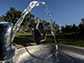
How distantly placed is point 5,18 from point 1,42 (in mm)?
18356

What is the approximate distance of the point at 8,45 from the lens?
497 millimetres

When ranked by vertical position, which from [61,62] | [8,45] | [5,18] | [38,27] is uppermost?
[5,18]

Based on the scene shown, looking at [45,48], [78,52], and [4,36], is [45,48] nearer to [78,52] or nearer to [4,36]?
[78,52]

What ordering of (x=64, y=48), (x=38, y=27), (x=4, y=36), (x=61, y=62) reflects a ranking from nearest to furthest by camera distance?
1. (x=4, y=36)
2. (x=61, y=62)
3. (x=64, y=48)
4. (x=38, y=27)

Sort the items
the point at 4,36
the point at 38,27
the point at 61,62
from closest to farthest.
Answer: the point at 4,36
the point at 61,62
the point at 38,27

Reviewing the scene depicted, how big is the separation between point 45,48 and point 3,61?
1157 millimetres

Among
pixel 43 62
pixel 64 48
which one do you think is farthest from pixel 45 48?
pixel 43 62

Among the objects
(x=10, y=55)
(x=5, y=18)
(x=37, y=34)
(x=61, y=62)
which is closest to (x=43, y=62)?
(x=61, y=62)

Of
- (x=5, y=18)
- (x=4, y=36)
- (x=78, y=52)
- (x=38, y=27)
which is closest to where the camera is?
(x=4, y=36)

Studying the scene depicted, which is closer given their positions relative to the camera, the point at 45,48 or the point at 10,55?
the point at 10,55

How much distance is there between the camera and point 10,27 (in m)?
0.48

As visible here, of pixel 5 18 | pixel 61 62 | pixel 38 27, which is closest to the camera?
pixel 61 62

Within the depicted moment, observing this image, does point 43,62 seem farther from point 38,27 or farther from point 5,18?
point 5,18

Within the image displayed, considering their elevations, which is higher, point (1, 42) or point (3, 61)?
point (1, 42)
